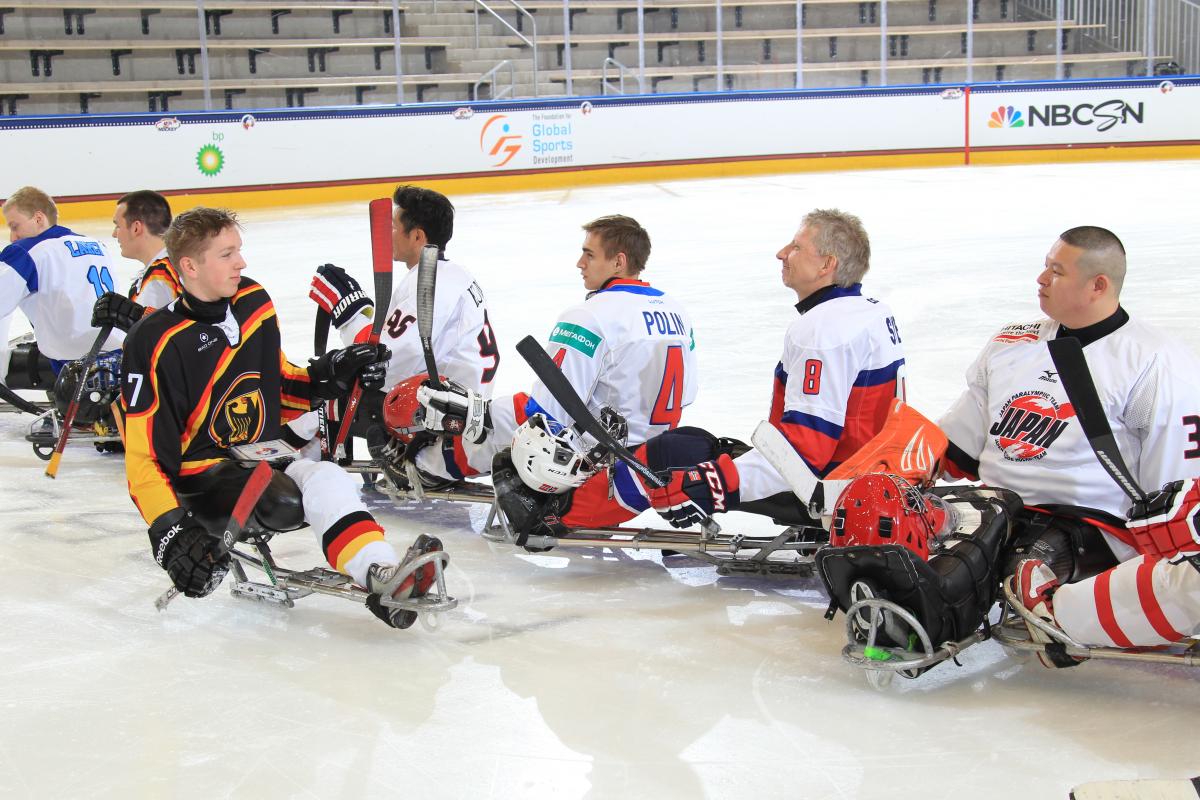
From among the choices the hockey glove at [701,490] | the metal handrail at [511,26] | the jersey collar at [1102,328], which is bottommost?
the hockey glove at [701,490]

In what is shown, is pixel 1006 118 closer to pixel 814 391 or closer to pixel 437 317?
pixel 437 317

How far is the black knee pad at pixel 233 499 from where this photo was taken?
3004mm

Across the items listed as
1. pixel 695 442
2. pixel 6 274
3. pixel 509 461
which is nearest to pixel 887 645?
pixel 695 442

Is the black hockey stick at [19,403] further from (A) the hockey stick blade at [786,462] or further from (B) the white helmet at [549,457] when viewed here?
(A) the hockey stick blade at [786,462]

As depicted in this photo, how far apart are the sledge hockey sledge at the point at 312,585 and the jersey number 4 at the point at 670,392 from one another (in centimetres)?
79

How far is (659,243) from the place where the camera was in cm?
998

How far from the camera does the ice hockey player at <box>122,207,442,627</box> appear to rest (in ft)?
9.40

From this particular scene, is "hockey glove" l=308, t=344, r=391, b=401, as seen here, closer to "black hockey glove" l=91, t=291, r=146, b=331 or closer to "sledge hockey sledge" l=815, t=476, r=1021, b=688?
"black hockey glove" l=91, t=291, r=146, b=331

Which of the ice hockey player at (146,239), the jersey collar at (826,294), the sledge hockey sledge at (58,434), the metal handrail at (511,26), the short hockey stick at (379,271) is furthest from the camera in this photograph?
the metal handrail at (511,26)

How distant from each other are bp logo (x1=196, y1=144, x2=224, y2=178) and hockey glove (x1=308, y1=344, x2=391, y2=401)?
10866 millimetres

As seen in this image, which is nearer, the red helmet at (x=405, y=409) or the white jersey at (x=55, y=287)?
the red helmet at (x=405, y=409)

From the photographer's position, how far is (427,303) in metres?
3.70

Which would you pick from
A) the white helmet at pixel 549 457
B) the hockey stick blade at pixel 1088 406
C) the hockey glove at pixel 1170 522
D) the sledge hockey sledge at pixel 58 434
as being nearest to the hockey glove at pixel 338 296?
the sledge hockey sledge at pixel 58 434

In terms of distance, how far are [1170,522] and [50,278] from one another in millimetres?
4271
